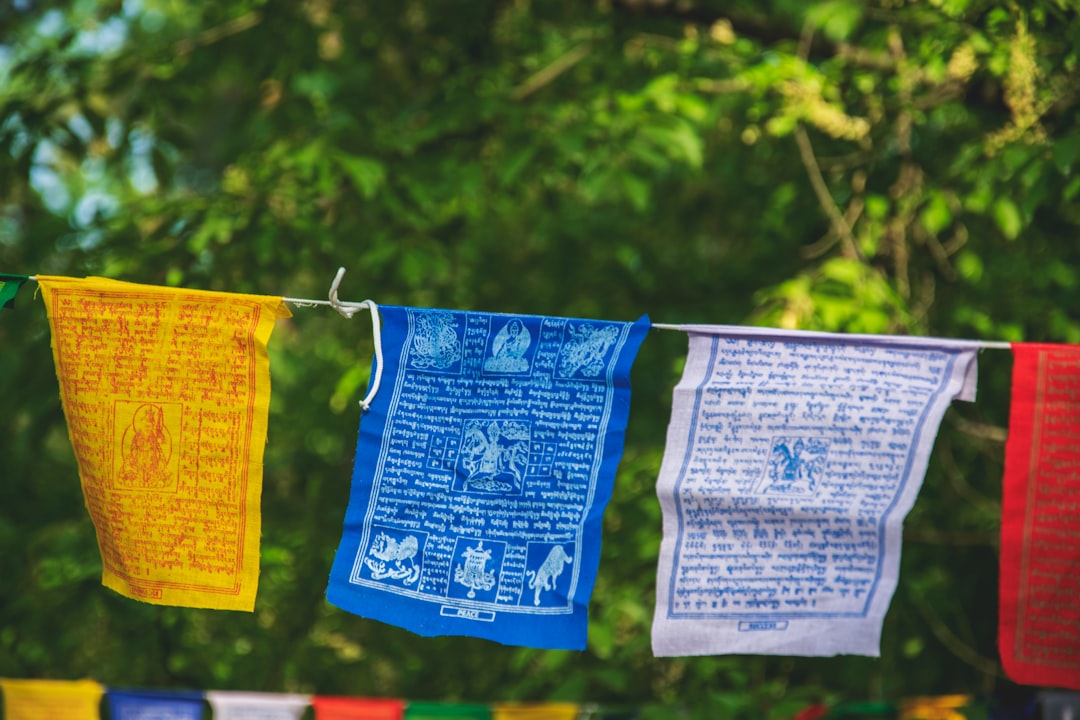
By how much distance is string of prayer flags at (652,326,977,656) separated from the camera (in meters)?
1.77

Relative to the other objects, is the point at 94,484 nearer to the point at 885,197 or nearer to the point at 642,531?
the point at 642,531

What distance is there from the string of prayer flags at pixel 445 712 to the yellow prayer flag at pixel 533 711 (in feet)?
0.10

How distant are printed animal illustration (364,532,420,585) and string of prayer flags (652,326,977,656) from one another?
17.3 inches

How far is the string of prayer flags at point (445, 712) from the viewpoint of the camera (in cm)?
259

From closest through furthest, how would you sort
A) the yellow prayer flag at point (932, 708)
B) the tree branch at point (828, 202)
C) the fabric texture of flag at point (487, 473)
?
the fabric texture of flag at point (487, 473) → the yellow prayer flag at point (932, 708) → the tree branch at point (828, 202)

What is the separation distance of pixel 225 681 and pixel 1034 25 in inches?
112

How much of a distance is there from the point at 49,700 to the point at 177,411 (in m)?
1.34

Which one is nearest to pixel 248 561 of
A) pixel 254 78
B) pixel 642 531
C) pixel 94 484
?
pixel 94 484

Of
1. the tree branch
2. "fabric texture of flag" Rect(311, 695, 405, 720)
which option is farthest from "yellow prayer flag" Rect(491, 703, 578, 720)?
the tree branch

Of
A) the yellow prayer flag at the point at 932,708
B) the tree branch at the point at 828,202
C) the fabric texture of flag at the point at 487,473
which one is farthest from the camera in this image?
the tree branch at the point at 828,202

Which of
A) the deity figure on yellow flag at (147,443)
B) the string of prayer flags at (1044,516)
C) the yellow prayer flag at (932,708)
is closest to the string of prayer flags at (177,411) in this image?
the deity figure on yellow flag at (147,443)

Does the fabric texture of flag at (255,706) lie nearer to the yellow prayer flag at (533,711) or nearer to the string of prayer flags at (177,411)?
the yellow prayer flag at (533,711)

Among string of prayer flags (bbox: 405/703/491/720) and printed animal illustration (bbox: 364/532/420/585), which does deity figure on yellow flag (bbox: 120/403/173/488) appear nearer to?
printed animal illustration (bbox: 364/532/420/585)

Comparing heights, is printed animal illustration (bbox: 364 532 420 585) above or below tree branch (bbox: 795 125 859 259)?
below
